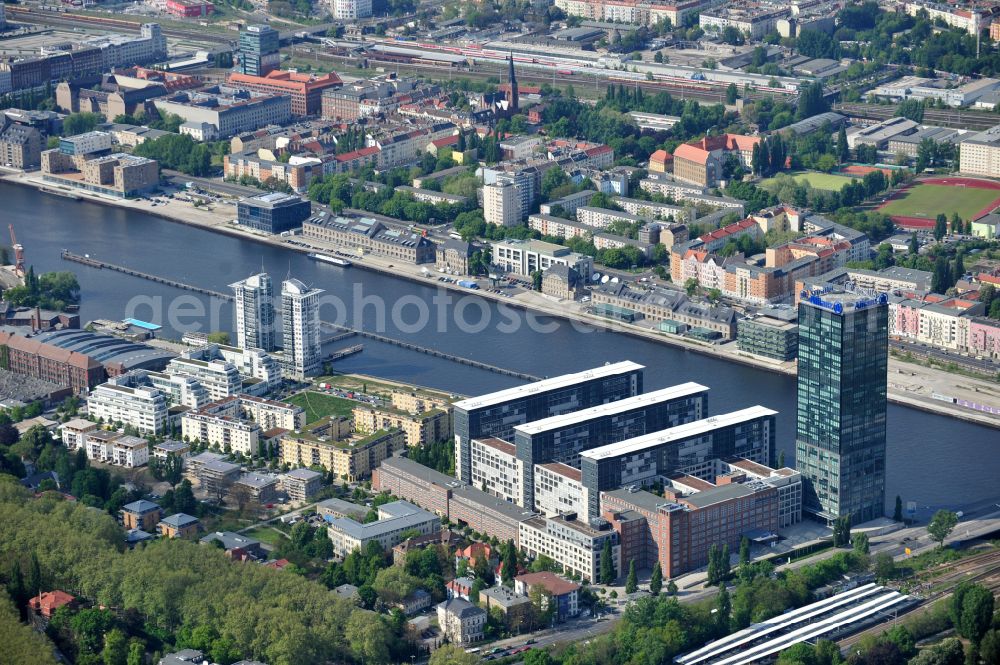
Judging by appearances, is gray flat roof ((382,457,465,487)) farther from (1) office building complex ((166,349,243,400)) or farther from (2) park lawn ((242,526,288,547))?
(1) office building complex ((166,349,243,400))

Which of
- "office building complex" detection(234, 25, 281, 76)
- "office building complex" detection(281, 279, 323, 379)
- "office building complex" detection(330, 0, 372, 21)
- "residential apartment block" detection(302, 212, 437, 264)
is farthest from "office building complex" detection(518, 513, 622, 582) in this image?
"office building complex" detection(330, 0, 372, 21)

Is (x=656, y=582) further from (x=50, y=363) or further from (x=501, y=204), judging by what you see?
(x=501, y=204)

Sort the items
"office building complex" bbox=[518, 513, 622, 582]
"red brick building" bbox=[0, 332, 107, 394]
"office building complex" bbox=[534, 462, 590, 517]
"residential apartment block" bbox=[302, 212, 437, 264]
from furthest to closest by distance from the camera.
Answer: "residential apartment block" bbox=[302, 212, 437, 264] < "red brick building" bbox=[0, 332, 107, 394] < "office building complex" bbox=[534, 462, 590, 517] < "office building complex" bbox=[518, 513, 622, 582]

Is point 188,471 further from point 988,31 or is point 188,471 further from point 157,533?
point 988,31

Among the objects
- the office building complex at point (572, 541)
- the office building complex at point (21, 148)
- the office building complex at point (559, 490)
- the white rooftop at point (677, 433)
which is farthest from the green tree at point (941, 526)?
the office building complex at point (21, 148)

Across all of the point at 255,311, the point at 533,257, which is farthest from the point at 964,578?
the point at 533,257

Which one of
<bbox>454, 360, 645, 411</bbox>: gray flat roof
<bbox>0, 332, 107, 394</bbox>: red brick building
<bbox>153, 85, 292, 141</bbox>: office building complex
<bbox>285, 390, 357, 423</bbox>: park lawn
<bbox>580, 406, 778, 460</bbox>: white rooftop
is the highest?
<bbox>153, 85, 292, 141</bbox>: office building complex
